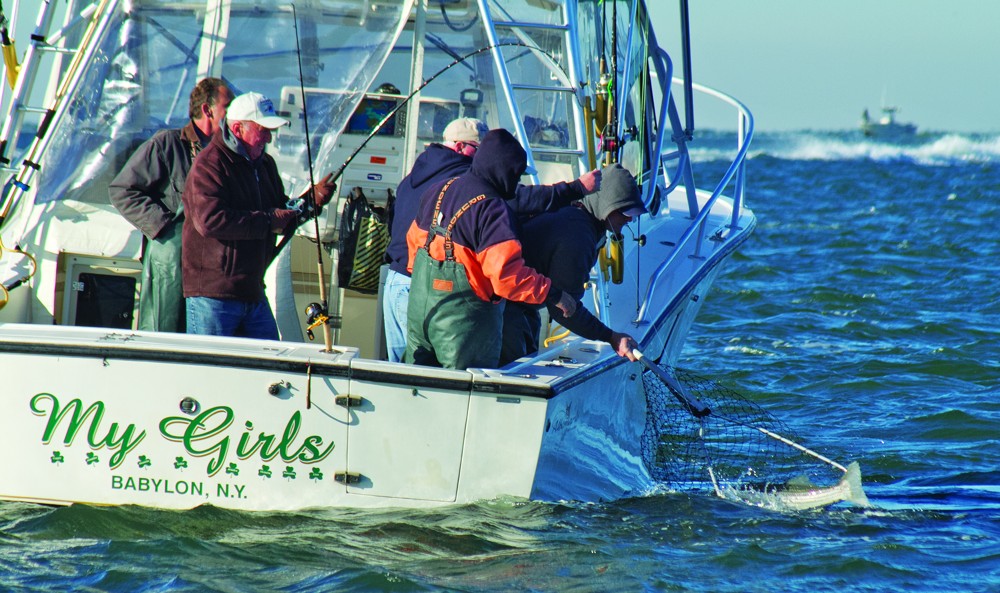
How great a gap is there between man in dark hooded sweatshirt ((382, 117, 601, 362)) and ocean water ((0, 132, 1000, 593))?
0.83 meters

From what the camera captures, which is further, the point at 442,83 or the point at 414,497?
the point at 442,83

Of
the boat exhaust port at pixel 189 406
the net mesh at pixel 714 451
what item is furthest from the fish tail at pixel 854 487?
the boat exhaust port at pixel 189 406

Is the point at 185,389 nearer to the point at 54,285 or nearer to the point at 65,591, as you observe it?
the point at 65,591

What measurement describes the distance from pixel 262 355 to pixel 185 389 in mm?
307

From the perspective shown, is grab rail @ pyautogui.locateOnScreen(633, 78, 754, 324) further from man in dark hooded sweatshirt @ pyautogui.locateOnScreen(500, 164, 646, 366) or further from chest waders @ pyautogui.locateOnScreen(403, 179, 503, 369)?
chest waders @ pyautogui.locateOnScreen(403, 179, 503, 369)

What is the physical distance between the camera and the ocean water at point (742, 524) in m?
4.34

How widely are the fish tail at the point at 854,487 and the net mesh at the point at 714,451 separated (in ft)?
0.93

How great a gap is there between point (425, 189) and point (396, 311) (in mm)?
506

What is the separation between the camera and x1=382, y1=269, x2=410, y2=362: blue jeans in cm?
477

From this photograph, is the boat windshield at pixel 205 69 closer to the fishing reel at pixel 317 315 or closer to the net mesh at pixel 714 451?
the fishing reel at pixel 317 315

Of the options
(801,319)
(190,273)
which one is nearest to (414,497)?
(190,273)

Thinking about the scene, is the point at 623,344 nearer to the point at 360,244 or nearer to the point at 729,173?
the point at 360,244

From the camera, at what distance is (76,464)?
440cm

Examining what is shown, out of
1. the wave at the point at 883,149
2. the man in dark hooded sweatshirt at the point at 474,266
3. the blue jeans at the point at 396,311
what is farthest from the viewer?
the wave at the point at 883,149
